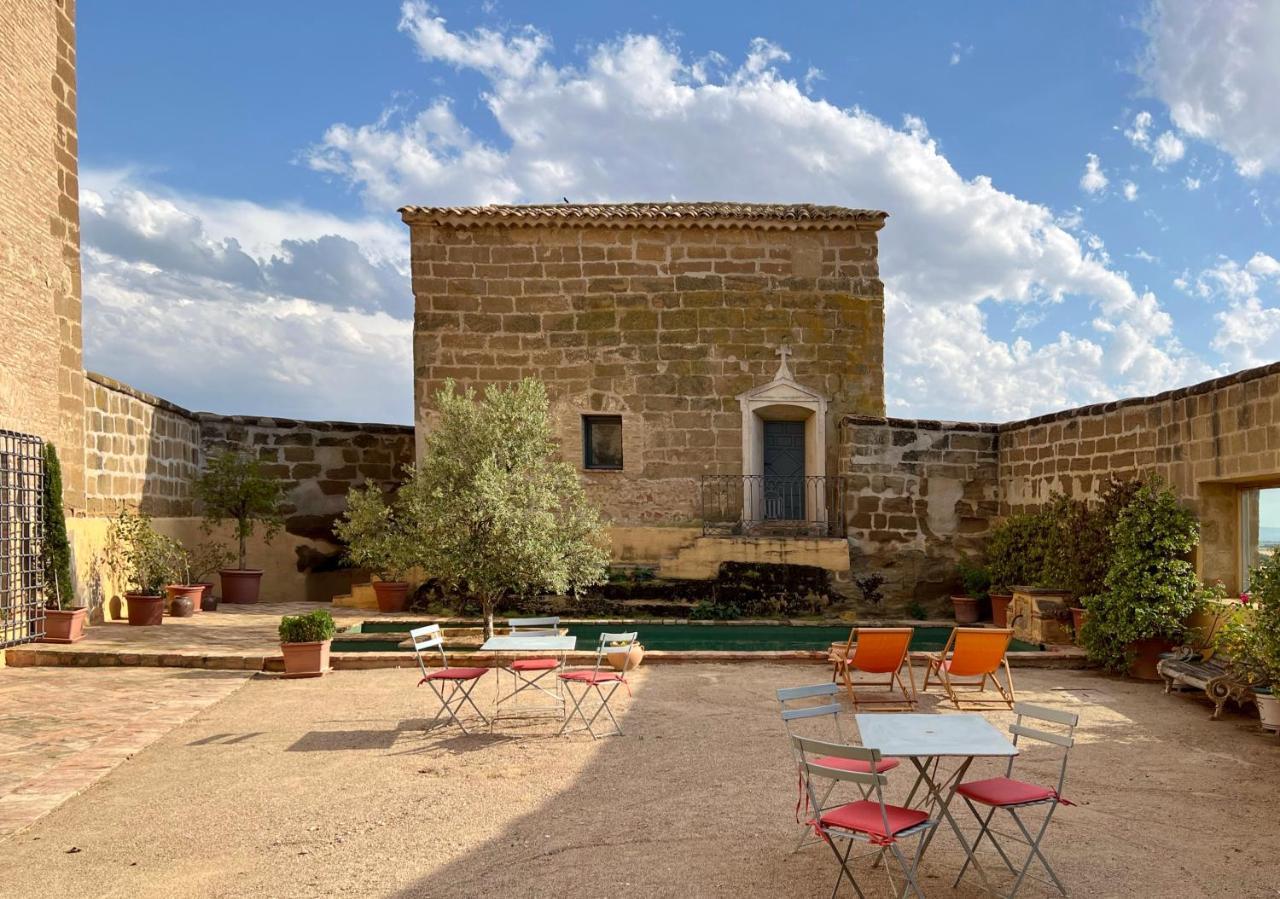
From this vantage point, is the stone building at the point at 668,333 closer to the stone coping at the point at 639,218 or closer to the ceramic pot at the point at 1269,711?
the stone coping at the point at 639,218

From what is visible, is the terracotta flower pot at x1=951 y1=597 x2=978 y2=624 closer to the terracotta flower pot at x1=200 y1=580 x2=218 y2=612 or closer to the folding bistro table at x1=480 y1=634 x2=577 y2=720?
the folding bistro table at x1=480 y1=634 x2=577 y2=720

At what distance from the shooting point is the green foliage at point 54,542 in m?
10.1

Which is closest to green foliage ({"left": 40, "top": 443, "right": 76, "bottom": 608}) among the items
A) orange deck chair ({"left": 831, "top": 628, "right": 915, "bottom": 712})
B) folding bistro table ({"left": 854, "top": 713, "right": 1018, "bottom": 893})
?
orange deck chair ({"left": 831, "top": 628, "right": 915, "bottom": 712})

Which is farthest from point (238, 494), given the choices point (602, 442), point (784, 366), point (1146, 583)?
point (1146, 583)

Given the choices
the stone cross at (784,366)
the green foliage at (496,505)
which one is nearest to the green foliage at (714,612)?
the green foliage at (496,505)

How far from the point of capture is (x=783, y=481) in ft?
49.1

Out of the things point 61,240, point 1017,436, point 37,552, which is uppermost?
A: point 61,240

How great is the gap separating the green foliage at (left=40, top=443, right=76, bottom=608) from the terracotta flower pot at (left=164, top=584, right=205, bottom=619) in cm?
214

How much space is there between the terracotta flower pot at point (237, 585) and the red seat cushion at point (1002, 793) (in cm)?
1237

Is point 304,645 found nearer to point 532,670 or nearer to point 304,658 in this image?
point 304,658

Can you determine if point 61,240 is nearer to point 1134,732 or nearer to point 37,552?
point 37,552

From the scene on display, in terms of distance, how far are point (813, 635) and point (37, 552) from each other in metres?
8.67

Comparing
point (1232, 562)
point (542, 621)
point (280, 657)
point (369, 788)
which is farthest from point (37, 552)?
point (1232, 562)

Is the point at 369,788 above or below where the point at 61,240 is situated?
below
